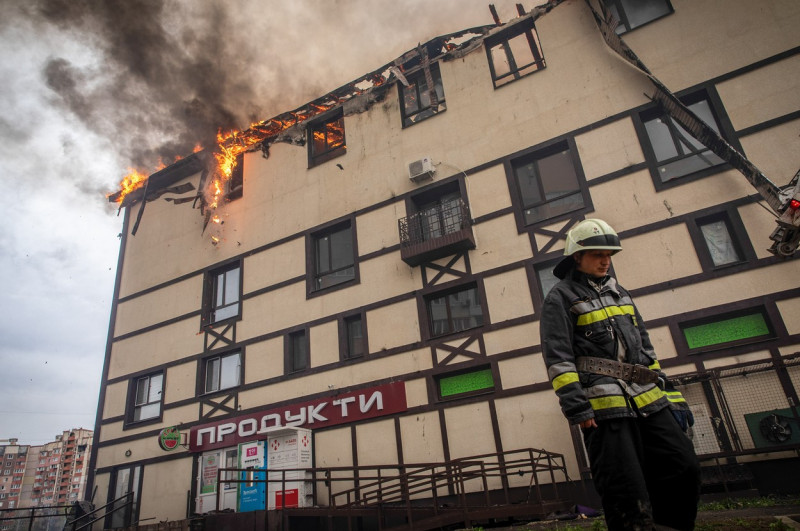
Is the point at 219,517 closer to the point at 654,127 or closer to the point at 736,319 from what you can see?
the point at 736,319

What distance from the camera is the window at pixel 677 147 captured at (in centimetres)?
1223

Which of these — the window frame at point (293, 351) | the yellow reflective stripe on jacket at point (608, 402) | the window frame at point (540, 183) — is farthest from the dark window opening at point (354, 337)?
the yellow reflective stripe on jacket at point (608, 402)

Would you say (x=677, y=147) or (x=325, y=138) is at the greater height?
(x=325, y=138)

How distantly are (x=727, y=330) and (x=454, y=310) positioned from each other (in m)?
6.57

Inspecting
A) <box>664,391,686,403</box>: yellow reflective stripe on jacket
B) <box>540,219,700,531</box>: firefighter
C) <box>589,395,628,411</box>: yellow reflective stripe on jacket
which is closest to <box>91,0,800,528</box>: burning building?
<box>664,391,686,403</box>: yellow reflective stripe on jacket

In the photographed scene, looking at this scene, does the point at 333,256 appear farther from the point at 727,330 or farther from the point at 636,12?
the point at 636,12

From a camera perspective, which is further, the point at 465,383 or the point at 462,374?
the point at 462,374

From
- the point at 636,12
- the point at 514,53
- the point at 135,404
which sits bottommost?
the point at 135,404

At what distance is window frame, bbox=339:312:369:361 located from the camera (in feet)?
48.1

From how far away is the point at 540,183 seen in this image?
14.2 metres

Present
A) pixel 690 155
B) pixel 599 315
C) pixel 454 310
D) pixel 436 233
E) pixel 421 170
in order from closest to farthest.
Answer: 1. pixel 599 315
2. pixel 690 155
3. pixel 454 310
4. pixel 436 233
5. pixel 421 170

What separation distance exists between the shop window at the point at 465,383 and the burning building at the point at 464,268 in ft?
0.19

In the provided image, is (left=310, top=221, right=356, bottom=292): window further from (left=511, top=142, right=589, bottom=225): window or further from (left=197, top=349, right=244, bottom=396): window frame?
(left=511, top=142, right=589, bottom=225): window

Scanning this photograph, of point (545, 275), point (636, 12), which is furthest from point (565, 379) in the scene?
point (636, 12)
